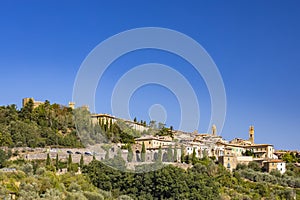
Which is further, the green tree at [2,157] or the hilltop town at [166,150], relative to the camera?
the hilltop town at [166,150]

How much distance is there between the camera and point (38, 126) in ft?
116

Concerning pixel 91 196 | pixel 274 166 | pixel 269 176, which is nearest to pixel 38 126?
pixel 91 196

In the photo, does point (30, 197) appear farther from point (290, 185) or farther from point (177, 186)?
point (290, 185)

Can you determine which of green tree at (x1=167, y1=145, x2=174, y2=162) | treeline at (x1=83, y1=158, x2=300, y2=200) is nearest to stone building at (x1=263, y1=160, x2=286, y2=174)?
treeline at (x1=83, y1=158, x2=300, y2=200)

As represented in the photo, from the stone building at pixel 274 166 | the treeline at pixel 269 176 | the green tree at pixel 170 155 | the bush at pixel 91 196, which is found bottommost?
the bush at pixel 91 196

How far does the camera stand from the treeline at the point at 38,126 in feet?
107

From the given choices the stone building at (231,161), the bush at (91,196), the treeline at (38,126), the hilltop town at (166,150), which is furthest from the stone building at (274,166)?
the bush at (91,196)

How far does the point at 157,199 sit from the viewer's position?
26828 mm

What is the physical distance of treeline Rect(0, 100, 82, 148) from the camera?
107ft

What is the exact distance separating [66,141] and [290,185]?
13944 mm

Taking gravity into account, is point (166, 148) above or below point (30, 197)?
above

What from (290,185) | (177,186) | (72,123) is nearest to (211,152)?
(290,185)

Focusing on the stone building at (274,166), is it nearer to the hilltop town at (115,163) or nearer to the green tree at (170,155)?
the hilltop town at (115,163)

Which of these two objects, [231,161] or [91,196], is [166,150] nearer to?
[231,161]
